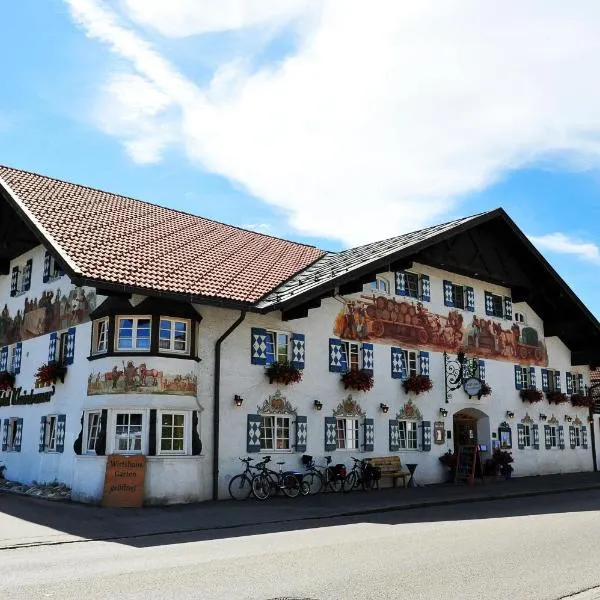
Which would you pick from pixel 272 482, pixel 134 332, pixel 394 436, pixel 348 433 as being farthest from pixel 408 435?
pixel 134 332

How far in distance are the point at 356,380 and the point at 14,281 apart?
1104 cm

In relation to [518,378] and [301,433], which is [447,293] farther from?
[301,433]

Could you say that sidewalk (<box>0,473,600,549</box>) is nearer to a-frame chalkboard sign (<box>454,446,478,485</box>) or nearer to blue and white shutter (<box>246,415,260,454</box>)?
blue and white shutter (<box>246,415,260,454</box>)

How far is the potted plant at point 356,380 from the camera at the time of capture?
64.7 feet

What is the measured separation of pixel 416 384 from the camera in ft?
70.5

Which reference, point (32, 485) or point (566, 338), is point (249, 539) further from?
point (566, 338)

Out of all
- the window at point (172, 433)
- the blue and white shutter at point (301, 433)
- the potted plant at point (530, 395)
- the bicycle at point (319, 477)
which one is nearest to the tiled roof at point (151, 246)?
the window at point (172, 433)

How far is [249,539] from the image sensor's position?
1073 cm

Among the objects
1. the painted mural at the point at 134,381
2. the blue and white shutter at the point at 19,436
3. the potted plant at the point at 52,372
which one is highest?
the potted plant at the point at 52,372

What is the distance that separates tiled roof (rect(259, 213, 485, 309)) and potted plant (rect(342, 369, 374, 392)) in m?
2.89

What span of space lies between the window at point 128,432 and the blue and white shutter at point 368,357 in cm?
735

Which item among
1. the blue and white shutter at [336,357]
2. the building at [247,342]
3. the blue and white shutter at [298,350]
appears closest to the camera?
the building at [247,342]

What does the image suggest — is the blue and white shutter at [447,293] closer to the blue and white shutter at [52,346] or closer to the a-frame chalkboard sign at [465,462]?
the a-frame chalkboard sign at [465,462]

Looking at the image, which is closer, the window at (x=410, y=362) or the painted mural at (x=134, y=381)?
the painted mural at (x=134, y=381)
